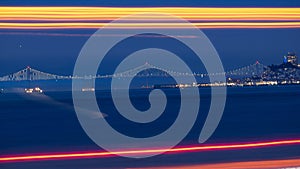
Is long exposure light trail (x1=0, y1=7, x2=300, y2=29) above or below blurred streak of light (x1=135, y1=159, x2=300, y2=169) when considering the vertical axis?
above

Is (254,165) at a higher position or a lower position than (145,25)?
lower

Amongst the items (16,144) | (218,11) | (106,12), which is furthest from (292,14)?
(16,144)

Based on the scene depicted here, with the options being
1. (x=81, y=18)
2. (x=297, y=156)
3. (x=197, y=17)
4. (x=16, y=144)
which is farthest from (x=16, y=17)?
(x=16, y=144)

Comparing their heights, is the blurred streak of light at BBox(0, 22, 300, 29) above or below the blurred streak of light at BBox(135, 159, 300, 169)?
above

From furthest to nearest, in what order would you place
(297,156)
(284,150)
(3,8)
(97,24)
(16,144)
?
(16,144) → (284,150) → (297,156) → (97,24) → (3,8)

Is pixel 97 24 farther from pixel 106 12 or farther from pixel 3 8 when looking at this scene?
pixel 3 8

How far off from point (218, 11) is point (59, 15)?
2.49 m

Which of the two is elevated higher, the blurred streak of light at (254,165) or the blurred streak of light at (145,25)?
the blurred streak of light at (145,25)

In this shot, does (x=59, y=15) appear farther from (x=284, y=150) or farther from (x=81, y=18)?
(x=284, y=150)

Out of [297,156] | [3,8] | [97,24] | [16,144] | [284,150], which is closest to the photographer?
[3,8]

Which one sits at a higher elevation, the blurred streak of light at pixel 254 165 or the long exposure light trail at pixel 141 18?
the long exposure light trail at pixel 141 18

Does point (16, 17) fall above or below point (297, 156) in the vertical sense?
above

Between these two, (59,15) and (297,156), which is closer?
(59,15)

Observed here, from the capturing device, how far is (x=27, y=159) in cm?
1149
